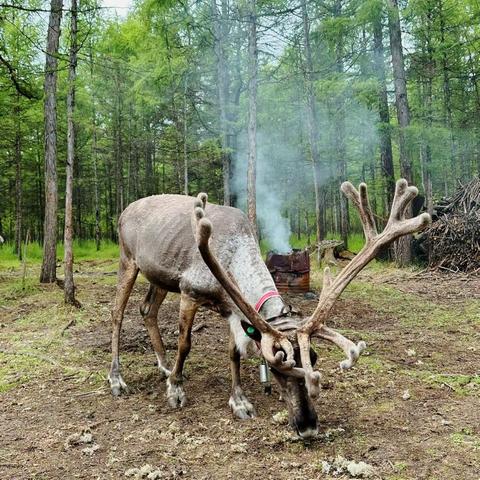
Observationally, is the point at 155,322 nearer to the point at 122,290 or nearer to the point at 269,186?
the point at 122,290

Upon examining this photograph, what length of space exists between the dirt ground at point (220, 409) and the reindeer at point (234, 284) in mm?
251

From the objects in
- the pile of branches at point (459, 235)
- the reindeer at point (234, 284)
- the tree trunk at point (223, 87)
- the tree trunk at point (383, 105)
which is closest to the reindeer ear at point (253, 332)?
the reindeer at point (234, 284)

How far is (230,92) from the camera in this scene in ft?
54.1

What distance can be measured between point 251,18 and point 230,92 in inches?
295

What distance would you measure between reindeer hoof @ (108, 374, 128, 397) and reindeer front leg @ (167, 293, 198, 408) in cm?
53

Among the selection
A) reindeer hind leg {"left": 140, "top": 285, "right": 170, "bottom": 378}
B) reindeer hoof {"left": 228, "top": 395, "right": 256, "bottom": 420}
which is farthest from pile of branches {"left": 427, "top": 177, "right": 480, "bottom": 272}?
reindeer hoof {"left": 228, "top": 395, "right": 256, "bottom": 420}

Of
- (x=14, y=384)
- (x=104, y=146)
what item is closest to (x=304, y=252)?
(x=14, y=384)

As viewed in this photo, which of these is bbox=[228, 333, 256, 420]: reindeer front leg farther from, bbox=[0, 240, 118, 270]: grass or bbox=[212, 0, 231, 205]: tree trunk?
bbox=[0, 240, 118, 270]: grass

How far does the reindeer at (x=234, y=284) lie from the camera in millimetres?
3088

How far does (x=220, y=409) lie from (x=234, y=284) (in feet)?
3.69

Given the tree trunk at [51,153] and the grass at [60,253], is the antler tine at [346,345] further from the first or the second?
the grass at [60,253]

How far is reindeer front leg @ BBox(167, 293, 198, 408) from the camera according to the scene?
3.97 metres

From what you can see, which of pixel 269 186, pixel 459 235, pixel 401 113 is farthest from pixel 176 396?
pixel 269 186

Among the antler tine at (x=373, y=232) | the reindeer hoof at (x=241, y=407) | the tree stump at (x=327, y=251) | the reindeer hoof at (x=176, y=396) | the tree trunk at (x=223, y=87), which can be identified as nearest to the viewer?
the antler tine at (x=373, y=232)
